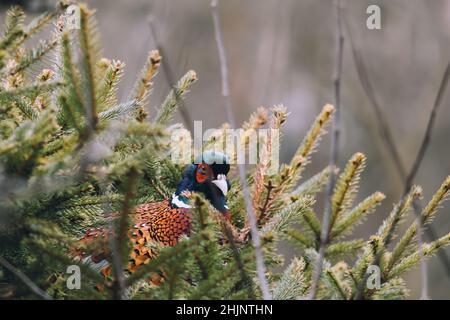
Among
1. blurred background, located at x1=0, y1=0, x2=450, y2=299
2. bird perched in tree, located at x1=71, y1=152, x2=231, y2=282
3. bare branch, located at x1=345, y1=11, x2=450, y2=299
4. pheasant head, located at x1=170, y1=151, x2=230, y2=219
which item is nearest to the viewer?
bare branch, located at x1=345, y1=11, x2=450, y2=299

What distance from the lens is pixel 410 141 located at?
10.0 m

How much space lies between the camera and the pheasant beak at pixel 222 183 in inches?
101

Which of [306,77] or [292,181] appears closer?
[292,181]

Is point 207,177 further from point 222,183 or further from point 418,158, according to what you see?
point 418,158

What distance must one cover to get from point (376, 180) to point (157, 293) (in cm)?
874

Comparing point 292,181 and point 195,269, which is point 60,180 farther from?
point 292,181

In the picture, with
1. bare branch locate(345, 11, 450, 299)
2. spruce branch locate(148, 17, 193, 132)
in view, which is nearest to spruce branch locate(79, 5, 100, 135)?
spruce branch locate(148, 17, 193, 132)

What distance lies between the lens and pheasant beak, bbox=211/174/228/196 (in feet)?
8.45

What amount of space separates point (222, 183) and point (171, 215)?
264mm

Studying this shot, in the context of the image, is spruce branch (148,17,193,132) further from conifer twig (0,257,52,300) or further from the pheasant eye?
the pheasant eye

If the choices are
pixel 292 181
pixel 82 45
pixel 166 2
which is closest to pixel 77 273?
pixel 82 45

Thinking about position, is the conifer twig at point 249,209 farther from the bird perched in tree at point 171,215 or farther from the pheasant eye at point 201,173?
the pheasant eye at point 201,173
